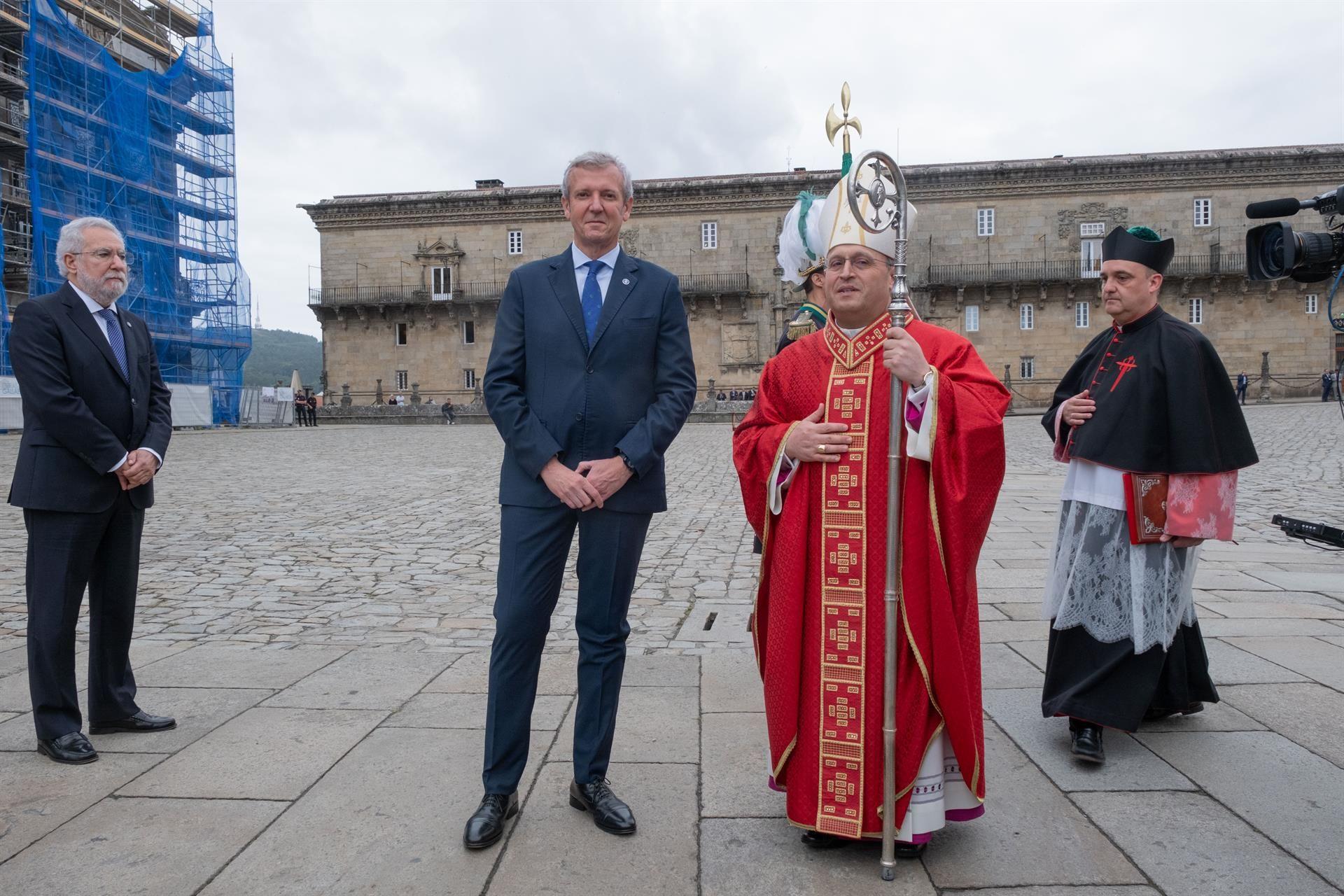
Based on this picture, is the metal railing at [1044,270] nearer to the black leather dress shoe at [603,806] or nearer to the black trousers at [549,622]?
the black trousers at [549,622]

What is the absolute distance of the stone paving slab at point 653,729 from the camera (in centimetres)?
335

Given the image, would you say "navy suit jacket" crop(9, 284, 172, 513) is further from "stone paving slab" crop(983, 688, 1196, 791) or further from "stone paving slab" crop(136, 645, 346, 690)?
"stone paving slab" crop(983, 688, 1196, 791)

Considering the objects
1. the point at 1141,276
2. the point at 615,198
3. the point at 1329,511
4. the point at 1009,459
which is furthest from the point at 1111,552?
the point at 1009,459

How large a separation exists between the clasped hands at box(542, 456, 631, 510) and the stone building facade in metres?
36.8

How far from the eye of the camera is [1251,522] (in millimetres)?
8797

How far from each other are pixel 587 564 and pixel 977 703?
120cm

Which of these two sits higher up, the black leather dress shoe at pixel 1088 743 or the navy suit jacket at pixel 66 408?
the navy suit jacket at pixel 66 408

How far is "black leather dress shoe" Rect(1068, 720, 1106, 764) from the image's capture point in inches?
127

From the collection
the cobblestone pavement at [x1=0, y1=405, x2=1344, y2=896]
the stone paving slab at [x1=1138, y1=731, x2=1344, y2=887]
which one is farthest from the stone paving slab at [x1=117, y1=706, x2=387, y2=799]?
the stone paving slab at [x1=1138, y1=731, x2=1344, y2=887]

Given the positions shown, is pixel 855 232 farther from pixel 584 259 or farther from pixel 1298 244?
pixel 1298 244

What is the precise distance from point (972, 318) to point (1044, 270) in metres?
3.47

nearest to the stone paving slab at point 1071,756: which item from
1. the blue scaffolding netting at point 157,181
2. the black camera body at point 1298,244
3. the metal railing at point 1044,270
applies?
the black camera body at point 1298,244

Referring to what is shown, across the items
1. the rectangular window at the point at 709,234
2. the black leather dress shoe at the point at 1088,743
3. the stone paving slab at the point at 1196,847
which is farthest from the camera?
the rectangular window at the point at 709,234

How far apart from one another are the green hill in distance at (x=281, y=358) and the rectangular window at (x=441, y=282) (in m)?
60.9
